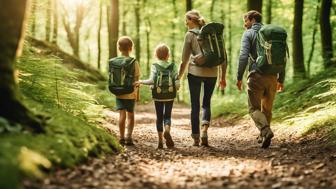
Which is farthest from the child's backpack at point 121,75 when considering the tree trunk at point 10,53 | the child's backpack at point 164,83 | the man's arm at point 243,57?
the tree trunk at point 10,53

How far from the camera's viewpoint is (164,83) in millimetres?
8328

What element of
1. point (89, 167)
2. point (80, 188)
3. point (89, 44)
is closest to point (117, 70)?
point (89, 167)

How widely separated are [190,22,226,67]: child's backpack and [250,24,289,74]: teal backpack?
0.70 meters

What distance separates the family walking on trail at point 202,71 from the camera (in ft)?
27.1

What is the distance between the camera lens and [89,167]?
5.13 m

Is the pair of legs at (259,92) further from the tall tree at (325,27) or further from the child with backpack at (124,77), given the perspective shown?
the tall tree at (325,27)

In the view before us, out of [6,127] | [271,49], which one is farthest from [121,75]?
[6,127]

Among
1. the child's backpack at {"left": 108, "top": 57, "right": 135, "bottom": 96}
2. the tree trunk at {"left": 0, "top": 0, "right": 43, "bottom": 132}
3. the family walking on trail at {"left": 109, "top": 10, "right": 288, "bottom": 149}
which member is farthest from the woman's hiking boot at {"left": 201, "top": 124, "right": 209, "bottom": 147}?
the tree trunk at {"left": 0, "top": 0, "right": 43, "bottom": 132}

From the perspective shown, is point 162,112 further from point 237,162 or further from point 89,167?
point 89,167

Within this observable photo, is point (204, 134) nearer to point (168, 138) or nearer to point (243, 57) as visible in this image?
point (168, 138)

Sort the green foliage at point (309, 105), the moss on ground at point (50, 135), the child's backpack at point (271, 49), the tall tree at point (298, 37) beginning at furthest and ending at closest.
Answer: the tall tree at point (298, 37)
the green foliage at point (309, 105)
the child's backpack at point (271, 49)
the moss on ground at point (50, 135)

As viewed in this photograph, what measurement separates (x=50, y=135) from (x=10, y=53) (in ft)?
3.33

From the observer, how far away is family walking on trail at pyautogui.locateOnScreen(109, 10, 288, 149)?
8.25 metres

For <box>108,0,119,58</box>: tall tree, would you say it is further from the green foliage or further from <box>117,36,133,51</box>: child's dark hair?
<box>117,36,133,51</box>: child's dark hair
